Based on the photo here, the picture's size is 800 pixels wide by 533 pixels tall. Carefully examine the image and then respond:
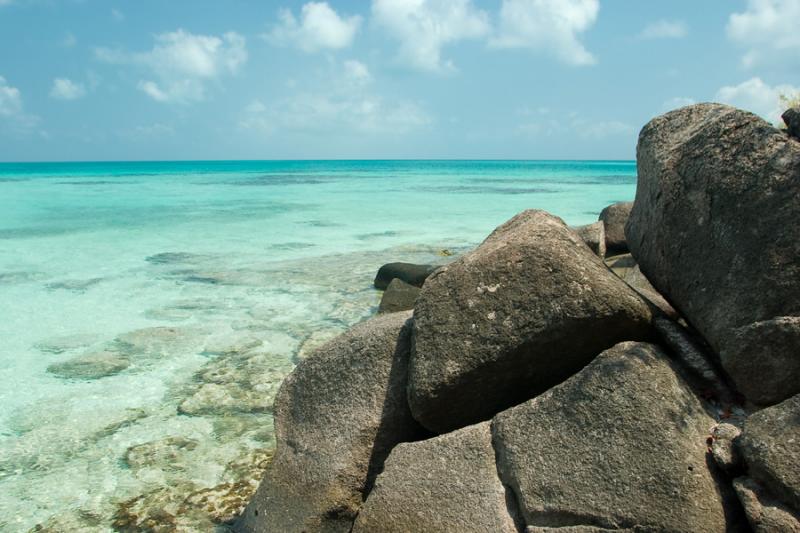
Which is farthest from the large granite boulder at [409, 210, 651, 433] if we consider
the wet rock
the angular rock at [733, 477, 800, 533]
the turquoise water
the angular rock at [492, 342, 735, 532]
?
the wet rock

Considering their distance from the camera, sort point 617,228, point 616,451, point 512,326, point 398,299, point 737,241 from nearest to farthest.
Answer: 1. point 616,451
2. point 737,241
3. point 512,326
4. point 398,299
5. point 617,228

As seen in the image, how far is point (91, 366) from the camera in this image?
8.47 m

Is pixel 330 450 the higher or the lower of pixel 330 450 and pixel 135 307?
the higher

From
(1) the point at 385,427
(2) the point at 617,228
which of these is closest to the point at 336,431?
(1) the point at 385,427

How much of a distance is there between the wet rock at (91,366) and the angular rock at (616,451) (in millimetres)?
6176

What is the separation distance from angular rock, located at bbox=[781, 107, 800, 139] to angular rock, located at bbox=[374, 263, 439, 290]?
7.28 meters

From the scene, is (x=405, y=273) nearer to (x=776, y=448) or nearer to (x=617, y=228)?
(x=617, y=228)

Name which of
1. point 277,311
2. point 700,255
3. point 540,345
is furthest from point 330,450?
point 277,311

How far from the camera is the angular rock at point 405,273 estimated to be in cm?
1123

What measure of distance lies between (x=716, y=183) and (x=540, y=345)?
4.53 feet

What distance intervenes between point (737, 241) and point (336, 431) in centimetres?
267

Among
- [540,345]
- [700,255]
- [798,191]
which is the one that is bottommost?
[540,345]

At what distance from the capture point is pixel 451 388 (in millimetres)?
3988

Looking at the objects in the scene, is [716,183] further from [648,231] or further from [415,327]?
[415,327]
